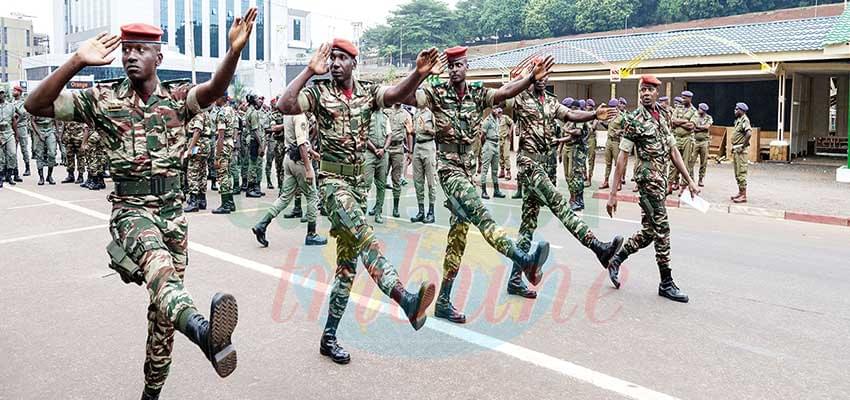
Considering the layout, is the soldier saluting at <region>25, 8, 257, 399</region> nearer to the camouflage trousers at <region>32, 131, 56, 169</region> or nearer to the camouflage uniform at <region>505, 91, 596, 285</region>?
the camouflage uniform at <region>505, 91, 596, 285</region>

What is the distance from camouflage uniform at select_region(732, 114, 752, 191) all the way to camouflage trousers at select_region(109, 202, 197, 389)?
11.6m

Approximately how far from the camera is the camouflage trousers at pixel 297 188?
29.2ft

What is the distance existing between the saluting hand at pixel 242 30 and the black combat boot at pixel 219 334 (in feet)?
4.24

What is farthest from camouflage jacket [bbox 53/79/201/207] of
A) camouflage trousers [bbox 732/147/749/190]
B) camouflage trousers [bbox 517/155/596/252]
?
camouflage trousers [bbox 732/147/749/190]

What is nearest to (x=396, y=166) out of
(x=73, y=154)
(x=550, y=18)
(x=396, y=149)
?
(x=396, y=149)

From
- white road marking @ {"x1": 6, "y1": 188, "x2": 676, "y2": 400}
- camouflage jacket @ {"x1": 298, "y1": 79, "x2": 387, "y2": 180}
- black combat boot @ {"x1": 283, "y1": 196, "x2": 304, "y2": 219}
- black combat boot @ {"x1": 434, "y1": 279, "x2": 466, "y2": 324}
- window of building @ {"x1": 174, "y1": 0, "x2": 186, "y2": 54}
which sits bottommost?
white road marking @ {"x1": 6, "y1": 188, "x2": 676, "y2": 400}

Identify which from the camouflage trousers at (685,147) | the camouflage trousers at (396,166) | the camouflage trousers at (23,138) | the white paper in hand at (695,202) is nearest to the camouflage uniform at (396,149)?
the camouflage trousers at (396,166)

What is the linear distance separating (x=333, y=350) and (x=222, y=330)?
1.69 m

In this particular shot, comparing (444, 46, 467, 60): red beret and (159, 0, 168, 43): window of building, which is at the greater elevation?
(159, 0, 168, 43): window of building

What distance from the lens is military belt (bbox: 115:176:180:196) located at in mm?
3719

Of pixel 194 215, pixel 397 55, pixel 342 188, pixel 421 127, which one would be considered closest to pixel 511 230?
pixel 421 127

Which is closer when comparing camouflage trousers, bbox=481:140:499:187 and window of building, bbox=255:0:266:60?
camouflage trousers, bbox=481:140:499:187

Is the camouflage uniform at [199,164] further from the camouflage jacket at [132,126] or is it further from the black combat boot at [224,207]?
the camouflage jacket at [132,126]

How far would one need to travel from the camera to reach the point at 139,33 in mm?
3678
